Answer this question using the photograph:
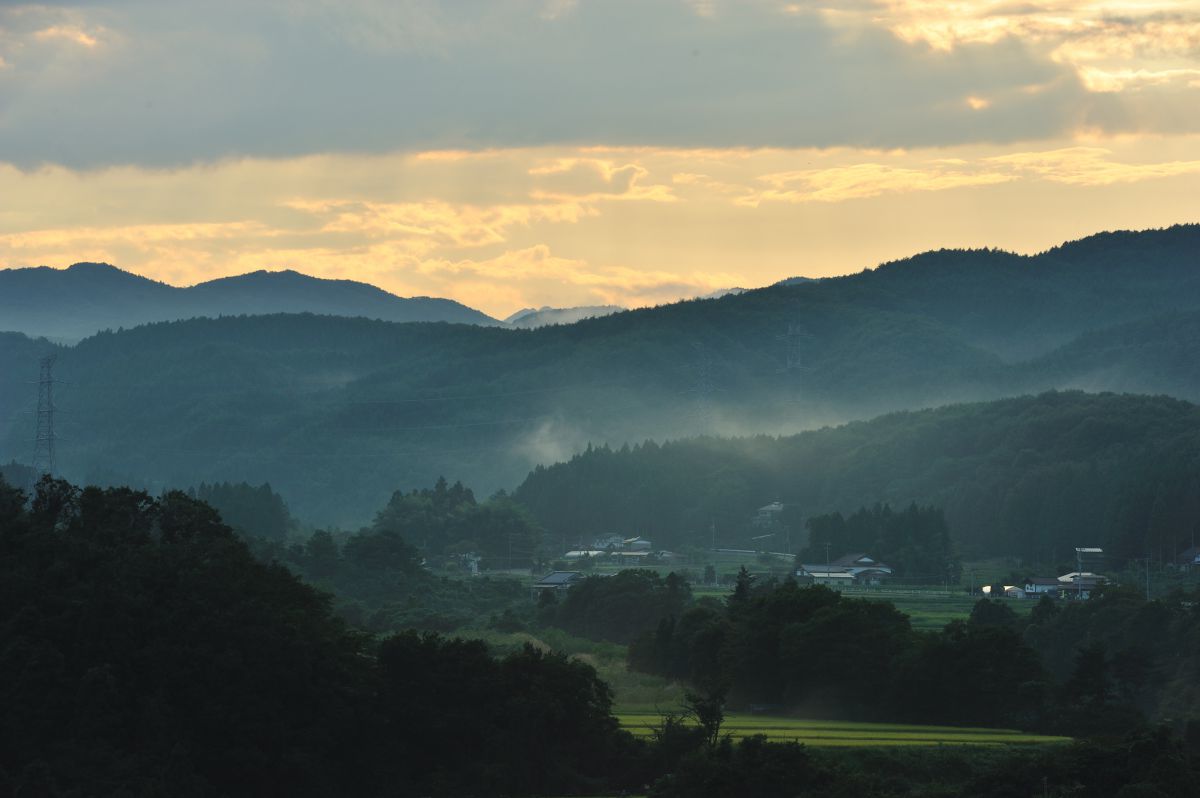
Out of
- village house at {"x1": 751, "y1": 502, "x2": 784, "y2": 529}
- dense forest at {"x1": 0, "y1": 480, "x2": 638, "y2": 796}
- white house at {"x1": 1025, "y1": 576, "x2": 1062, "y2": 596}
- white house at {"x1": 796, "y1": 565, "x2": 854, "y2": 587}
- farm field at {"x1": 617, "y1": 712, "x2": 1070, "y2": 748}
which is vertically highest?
village house at {"x1": 751, "y1": 502, "x2": 784, "y2": 529}

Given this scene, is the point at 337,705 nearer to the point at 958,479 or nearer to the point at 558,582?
the point at 558,582

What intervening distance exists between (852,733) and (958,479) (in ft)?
327

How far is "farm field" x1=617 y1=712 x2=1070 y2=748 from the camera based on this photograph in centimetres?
4762

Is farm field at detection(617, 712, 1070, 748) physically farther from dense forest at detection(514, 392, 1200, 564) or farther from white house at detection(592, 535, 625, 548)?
white house at detection(592, 535, 625, 548)

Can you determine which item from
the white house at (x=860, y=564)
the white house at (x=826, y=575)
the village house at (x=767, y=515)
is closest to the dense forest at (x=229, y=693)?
the white house at (x=826, y=575)

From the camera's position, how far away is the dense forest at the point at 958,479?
120125 mm

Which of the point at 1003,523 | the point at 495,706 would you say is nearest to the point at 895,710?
the point at 495,706

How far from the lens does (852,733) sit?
5003 centimetres

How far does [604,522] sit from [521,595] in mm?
50650

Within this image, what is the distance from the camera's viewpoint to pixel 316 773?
143 feet

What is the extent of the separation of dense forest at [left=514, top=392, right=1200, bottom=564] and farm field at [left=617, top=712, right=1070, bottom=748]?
5981 centimetres

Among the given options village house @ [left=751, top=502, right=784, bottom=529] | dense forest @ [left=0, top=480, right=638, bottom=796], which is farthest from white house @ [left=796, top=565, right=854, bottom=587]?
dense forest @ [left=0, top=480, right=638, bottom=796]

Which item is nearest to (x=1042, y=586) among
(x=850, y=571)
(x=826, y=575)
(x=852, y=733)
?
(x=826, y=575)

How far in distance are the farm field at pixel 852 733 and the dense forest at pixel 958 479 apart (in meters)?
59.8
